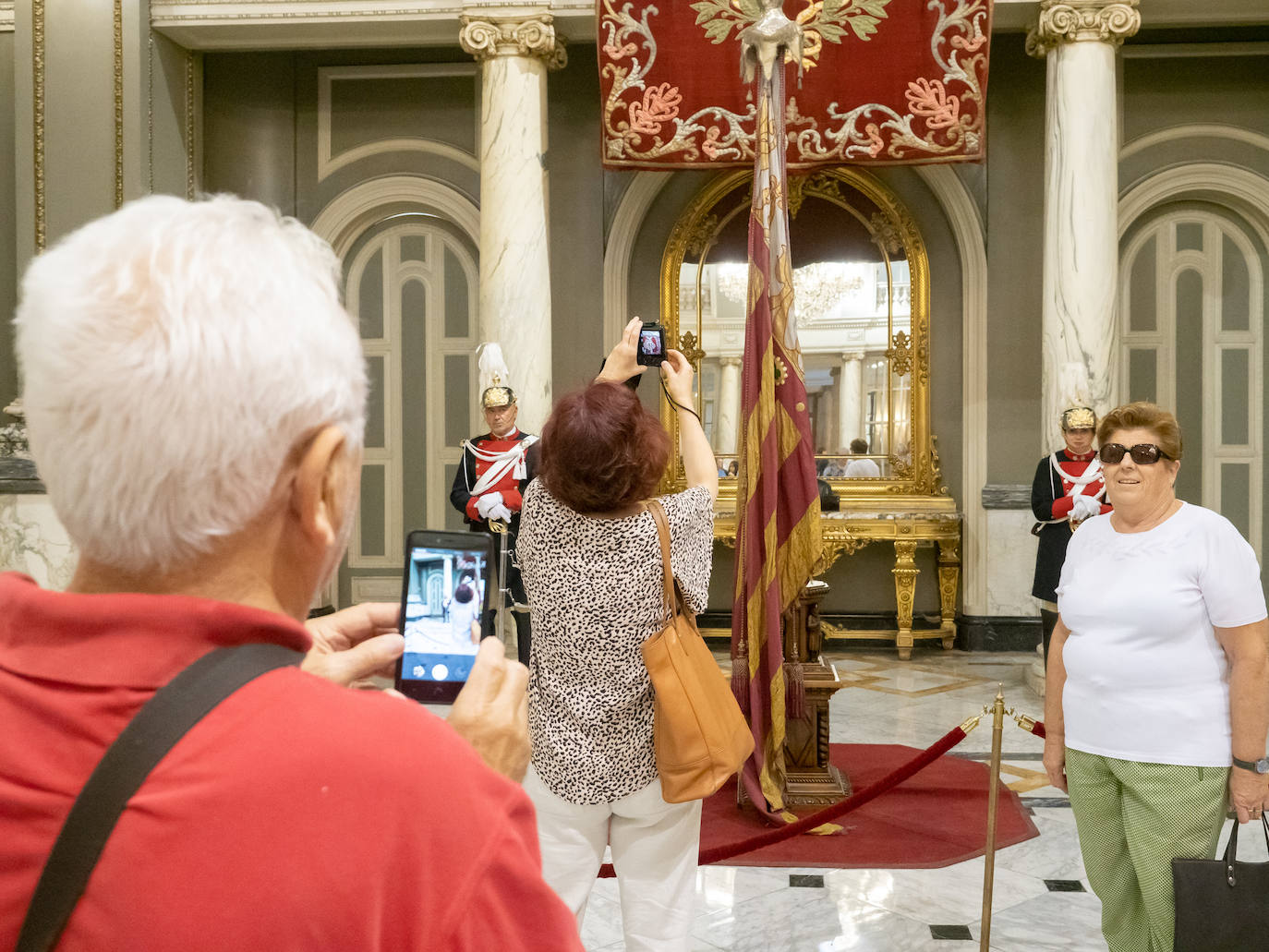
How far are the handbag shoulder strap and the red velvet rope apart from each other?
3.49 ft

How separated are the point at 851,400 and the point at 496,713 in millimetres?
8287

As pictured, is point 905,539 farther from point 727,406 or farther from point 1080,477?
point 1080,477

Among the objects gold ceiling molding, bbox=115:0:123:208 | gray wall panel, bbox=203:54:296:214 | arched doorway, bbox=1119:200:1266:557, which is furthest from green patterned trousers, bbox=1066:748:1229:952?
gray wall panel, bbox=203:54:296:214

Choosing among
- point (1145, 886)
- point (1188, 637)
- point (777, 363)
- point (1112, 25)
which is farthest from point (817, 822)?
point (1112, 25)

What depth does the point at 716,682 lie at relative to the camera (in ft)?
8.16

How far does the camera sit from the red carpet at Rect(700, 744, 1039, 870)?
4.06 metres

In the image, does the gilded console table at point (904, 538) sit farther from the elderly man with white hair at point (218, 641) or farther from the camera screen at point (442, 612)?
the elderly man with white hair at point (218, 641)

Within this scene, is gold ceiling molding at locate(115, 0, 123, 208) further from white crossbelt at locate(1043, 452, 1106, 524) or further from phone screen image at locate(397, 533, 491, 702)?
phone screen image at locate(397, 533, 491, 702)

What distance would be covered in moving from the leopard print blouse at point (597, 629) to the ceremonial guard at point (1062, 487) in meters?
4.60

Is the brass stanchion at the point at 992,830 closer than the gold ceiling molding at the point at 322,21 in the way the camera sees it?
Yes

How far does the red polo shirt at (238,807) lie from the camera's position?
2.27ft

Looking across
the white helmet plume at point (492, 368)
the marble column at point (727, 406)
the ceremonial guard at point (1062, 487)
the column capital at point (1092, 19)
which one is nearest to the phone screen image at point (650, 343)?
the white helmet plume at point (492, 368)

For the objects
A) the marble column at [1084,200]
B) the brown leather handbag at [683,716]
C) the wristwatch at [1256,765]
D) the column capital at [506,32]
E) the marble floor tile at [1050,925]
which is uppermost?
the column capital at [506,32]

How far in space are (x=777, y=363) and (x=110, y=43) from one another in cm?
605
